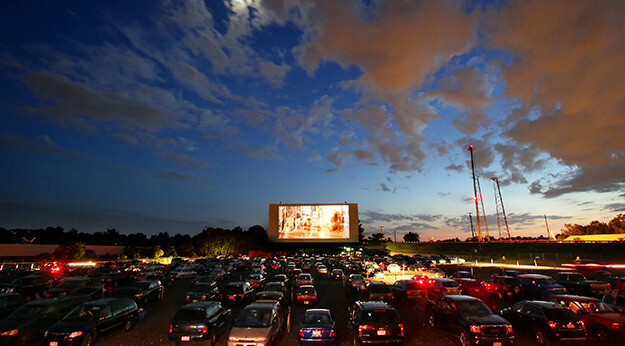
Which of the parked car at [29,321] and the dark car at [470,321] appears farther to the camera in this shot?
the parked car at [29,321]

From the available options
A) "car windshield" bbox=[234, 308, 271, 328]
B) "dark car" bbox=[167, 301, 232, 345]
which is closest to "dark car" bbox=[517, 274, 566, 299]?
"car windshield" bbox=[234, 308, 271, 328]

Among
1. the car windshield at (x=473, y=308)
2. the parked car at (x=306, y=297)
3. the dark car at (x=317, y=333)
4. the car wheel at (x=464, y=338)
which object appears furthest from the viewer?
Answer: the parked car at (x=306, y=297)

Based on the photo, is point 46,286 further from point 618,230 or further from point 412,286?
point 618,230

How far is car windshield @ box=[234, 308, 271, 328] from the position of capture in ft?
37.3

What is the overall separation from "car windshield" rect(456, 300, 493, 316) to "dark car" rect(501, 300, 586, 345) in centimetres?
182

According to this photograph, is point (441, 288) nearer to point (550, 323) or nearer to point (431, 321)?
point (431, 321)

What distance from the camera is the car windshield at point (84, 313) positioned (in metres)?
12.3

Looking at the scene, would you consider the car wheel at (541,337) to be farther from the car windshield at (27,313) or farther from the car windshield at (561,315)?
the car windshield at (27,313)

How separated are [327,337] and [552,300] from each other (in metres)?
10.3

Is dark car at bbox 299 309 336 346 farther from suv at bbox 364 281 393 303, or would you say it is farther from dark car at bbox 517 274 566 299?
dark car at bbox 517 274 566 299

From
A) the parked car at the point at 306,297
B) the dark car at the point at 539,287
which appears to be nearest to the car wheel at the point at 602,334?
the dark car at the point at 539,287

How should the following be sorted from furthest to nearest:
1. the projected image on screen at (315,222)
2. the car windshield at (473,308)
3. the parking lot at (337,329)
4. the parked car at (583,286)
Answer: the projected image on screen at (315,222) → the parked car at (583,286) → the parking lot at (337,329) → the car windshield at (473,308)

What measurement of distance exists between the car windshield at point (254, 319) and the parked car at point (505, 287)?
683 inches

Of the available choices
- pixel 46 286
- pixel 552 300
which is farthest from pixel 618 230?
pixel 46 286
